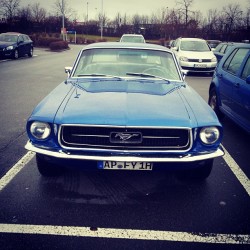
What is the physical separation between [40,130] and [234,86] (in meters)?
3.81

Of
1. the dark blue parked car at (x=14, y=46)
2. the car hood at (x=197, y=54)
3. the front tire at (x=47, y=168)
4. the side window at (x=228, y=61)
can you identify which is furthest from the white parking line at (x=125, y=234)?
the dark blue parked car at (x=14, y=46)

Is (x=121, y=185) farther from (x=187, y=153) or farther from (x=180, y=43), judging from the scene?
(x=180, y=43)

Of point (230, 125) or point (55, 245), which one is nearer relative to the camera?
point (55, 245)

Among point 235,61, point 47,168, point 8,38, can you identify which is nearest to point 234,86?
point 235,61

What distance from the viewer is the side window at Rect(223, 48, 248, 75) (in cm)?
594

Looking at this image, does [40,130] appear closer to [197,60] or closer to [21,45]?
[197,60]

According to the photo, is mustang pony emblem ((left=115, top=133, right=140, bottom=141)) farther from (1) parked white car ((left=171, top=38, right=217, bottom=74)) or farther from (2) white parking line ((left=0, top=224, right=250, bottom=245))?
(1) parked white car ((left=171, top=38, right=217, bottom=74))

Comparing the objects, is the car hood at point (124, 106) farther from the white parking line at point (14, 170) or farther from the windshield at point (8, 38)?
the windshield at point (8, 38)

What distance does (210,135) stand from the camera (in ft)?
11.2

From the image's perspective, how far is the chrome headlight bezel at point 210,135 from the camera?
3392 mm

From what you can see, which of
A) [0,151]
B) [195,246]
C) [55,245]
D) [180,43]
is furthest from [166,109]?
[180,43]

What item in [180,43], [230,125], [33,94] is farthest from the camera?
[180,43]

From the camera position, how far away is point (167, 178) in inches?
163

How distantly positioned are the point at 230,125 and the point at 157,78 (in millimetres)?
2764
